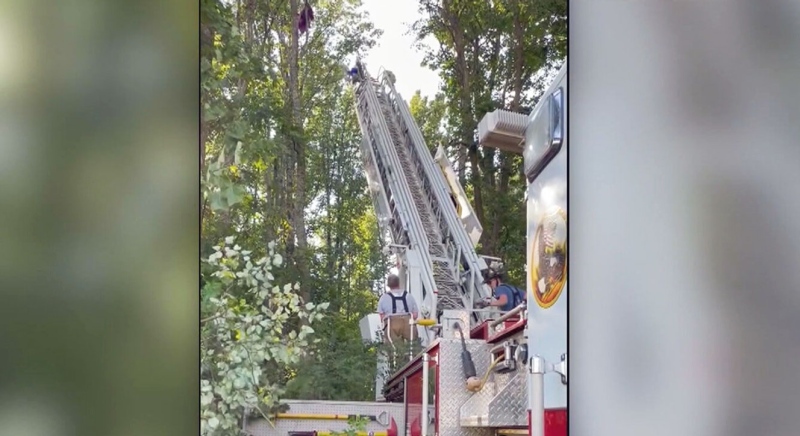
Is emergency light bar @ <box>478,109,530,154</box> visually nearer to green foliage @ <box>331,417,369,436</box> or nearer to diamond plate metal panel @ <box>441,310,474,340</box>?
diamond plate metal panel @ <box>441,310,474,340</box>

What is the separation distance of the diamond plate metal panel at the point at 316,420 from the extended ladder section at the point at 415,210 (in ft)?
0.61

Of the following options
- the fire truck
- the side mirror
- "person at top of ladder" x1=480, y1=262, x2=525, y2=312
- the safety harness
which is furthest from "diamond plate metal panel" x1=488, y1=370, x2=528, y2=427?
the side mirror

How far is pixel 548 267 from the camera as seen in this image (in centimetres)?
98

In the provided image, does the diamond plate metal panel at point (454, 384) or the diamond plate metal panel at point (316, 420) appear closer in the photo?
the diamond plate metal panel at point (316, 420)

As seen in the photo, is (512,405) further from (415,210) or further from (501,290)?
(415,210)

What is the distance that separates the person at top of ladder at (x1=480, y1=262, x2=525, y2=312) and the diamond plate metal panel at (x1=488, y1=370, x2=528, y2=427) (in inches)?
4.3

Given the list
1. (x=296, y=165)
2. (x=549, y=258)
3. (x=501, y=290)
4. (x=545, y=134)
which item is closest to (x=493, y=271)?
(x=501, y=290)

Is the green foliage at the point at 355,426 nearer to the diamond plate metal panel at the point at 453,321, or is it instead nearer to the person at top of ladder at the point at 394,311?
the person at top of ladder at the point at 394,311

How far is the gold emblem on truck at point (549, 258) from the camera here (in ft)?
3.01

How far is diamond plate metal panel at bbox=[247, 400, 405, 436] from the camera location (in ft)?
3.10

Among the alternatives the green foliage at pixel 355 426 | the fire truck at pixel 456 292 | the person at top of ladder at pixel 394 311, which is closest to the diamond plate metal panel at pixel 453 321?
the fire truck at pixel 456 292
